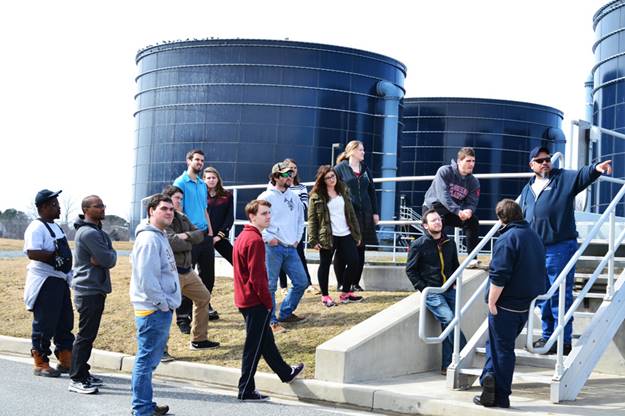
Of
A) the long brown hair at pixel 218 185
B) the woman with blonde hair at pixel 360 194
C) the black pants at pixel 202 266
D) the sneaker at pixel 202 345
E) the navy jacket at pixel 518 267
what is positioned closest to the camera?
the navy jacket at pixel 518 267

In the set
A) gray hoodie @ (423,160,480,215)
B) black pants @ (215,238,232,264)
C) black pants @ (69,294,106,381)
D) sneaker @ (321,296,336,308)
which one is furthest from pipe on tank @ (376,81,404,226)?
black pants @ (69,294,106,381)

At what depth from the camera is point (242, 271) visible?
7285 mm

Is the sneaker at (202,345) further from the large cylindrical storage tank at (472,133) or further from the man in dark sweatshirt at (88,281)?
the large cylindrical storage tank at (472,133)

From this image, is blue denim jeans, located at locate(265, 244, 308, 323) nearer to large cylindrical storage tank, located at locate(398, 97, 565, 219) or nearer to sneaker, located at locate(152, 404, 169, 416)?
sneaker, located at locate(152, 404, 169, 416)

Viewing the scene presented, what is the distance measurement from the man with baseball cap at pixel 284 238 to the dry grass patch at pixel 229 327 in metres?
0.40

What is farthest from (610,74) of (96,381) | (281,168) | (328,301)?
(96,381)

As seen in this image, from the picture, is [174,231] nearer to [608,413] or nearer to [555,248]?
[555,248]

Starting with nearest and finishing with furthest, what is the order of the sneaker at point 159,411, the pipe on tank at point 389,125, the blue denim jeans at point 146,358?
the blue denim jeans at point 146,358 → the sneaker at point 159,411 → the pipe on tank at point 389,125

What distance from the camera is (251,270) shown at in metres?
7.20

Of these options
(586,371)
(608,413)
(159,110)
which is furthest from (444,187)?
(159,110)

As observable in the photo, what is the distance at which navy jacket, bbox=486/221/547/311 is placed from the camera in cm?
666

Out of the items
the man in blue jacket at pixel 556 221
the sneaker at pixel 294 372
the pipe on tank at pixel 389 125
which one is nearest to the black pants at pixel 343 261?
the sneaker at pixel 294 372

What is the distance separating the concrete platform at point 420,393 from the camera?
6727 mm

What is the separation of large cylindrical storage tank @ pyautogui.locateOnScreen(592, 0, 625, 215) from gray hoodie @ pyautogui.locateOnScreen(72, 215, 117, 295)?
82.9ft
